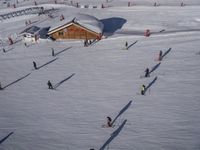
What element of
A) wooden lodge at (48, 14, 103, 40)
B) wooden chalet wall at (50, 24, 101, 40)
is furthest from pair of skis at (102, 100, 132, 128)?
wooden chalet wall at (50, 24, 101, 40)

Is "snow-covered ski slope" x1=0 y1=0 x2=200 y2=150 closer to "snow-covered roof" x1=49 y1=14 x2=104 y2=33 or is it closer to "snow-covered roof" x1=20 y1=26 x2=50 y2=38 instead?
"snow-covered roof" x1=20 y1=26 x2=50 y2=38

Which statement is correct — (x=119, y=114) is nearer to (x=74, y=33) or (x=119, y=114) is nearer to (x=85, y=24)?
(x=85, y=24)

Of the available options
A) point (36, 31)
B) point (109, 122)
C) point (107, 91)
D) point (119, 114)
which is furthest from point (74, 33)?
point (109, 122)

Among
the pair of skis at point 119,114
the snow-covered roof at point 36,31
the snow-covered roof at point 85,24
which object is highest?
the snow-covered roof at point 85,24

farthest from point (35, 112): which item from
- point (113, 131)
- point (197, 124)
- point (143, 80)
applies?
point (197, 124)

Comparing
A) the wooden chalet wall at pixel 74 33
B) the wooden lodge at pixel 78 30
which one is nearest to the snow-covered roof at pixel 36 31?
the wooden lodge at pixel 78 30

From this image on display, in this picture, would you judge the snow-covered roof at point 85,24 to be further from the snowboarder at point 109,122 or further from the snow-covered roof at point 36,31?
the snowboarder at point 109,122

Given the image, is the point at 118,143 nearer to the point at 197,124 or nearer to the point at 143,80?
the point at 197,124
